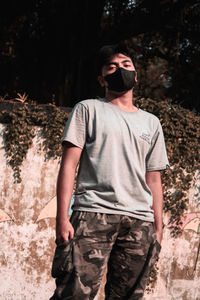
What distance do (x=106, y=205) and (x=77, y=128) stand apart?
18.6 inches

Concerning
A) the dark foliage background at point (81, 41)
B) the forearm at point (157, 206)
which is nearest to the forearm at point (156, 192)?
the forearm at point (157, 206)

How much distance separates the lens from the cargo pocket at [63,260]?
200 centimetres

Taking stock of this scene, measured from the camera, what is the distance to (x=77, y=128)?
2197mm

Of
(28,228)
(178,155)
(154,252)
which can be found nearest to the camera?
(154,252)

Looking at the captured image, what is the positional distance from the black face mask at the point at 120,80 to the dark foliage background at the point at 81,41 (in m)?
6.17

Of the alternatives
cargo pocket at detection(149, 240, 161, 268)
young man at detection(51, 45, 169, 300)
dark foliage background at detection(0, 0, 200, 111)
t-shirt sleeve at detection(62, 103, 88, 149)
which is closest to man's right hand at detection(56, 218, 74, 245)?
young man at detection(51, 45, 169, 300)

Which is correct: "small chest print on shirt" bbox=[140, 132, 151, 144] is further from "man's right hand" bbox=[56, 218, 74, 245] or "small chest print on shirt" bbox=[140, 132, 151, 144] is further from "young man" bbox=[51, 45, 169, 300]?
"man's right hand" bbox=[56, 218, 74, 245]

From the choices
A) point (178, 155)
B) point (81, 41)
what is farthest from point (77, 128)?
point (81, 41)

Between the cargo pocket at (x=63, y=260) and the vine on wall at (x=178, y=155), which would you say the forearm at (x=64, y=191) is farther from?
the vine on wall at (x=178, y=155)

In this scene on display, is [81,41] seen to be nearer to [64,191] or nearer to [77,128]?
[77,128]

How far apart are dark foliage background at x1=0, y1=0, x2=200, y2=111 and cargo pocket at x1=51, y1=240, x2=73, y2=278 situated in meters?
6.78

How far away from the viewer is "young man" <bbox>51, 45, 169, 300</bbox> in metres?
2.04

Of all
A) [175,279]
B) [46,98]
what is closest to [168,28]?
[46,98]

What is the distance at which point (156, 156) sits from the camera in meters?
2.49
